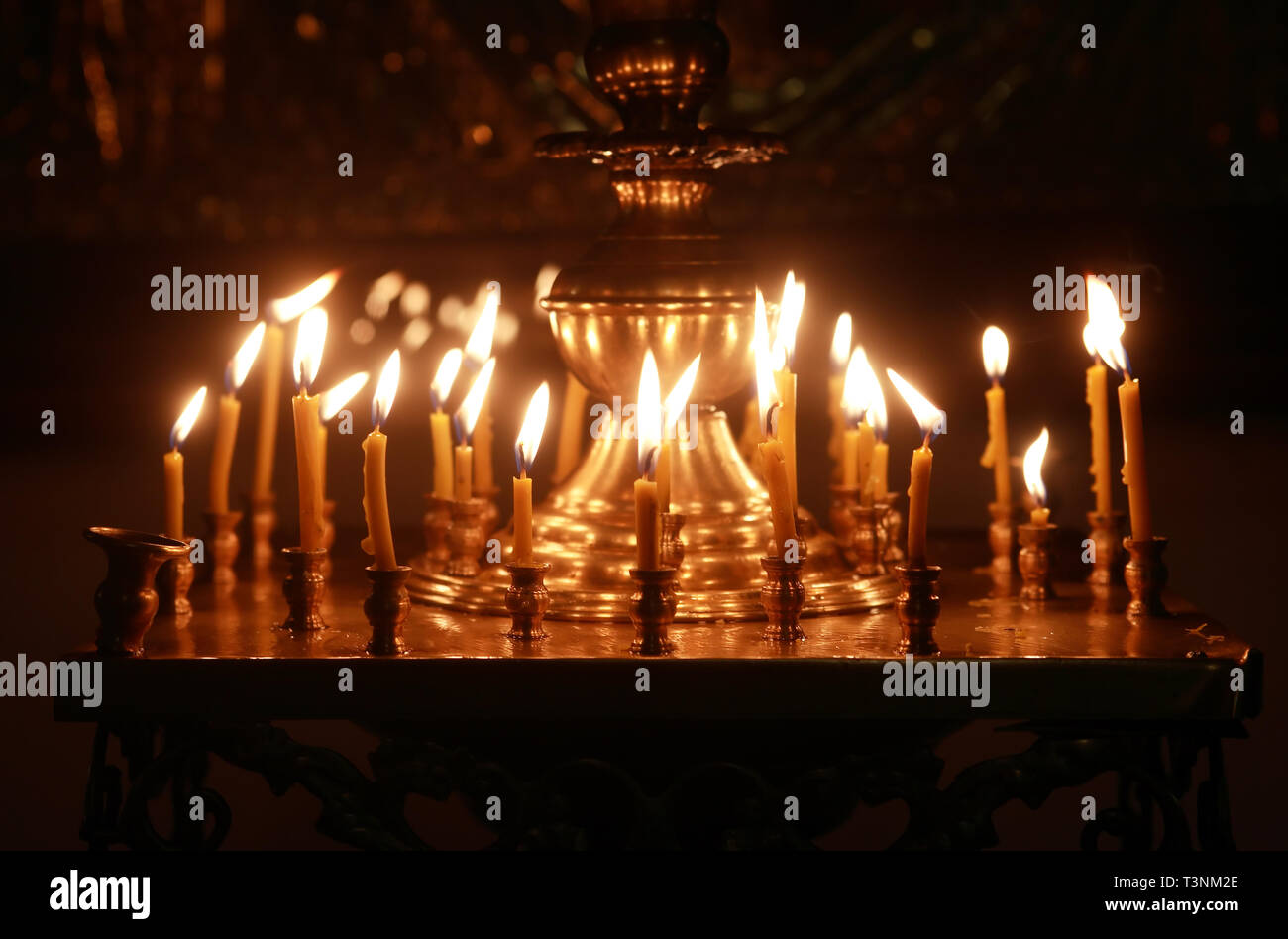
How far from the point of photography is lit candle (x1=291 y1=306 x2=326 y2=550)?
4.96 ft

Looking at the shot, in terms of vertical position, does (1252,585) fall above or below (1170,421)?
below

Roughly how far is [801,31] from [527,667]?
1190 millimetres

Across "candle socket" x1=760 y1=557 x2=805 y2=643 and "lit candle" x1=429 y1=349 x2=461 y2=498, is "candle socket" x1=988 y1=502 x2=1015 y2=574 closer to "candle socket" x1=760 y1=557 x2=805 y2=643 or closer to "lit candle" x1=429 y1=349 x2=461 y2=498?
"candle socket" x1=760 y1=557 x2=805 y2=643

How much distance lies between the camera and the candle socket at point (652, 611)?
4.63ft

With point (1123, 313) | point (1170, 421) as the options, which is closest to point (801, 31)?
point (1123, 313)

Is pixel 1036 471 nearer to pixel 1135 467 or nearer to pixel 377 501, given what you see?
pixel 1135 467

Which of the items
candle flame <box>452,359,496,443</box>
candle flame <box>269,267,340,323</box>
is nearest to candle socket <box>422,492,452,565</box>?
candle flame <box>452,359,496,443</box>

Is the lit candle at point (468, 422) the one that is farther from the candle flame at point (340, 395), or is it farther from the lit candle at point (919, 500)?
the lit candle at point (919, 500)

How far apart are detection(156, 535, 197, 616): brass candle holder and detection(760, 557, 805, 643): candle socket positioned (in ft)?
1.81

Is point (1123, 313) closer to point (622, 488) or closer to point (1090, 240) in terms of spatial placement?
point (1090, 240)

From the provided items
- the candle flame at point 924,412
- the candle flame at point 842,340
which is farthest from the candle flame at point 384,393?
the candle flame at point 842,340

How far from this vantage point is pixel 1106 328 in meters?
1.60

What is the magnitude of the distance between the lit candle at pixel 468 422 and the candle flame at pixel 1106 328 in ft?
1.83

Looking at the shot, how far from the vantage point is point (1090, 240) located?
2316 millimetres
